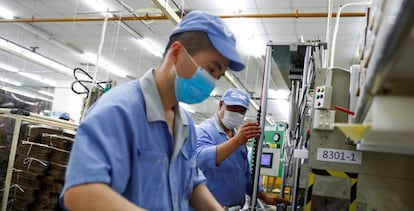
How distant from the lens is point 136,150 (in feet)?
3.22

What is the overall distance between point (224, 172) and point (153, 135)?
1.33m

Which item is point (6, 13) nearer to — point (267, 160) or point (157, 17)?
point (157, 17)

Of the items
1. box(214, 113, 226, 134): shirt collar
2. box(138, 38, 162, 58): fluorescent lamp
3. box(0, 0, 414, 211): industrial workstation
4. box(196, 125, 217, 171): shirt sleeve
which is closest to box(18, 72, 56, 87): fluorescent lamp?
box(138, 38, 162, 58): fluorescent lamp

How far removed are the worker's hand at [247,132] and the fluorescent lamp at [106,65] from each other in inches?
307

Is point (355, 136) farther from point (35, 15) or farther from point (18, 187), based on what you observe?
point (35, 15)

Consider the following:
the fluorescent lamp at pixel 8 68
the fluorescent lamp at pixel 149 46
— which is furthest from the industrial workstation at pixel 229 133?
the fluorescent lamp at pixel 8 68

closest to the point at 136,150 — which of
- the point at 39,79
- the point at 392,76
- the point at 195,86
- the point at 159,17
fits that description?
the point at 195,86

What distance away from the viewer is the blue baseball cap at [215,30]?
3.64 ft

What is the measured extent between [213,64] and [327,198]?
1.20 m

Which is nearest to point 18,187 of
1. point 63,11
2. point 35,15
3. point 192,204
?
point 192,204

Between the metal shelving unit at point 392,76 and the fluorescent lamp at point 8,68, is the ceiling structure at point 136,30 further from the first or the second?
the metal shelving unit at point 392,76

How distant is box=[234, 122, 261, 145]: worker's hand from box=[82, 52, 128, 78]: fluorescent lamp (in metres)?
7.79

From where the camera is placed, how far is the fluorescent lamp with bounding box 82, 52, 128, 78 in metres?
9.34

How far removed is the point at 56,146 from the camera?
139 inches
